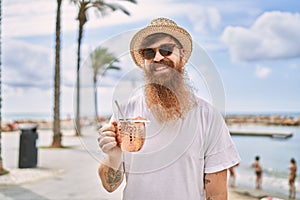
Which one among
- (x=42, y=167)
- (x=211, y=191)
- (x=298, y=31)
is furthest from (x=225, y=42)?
(x=211, y=191)

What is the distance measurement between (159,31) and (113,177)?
494 mm

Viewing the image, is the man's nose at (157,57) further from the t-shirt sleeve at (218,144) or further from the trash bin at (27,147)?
the trash bin at (27,147)

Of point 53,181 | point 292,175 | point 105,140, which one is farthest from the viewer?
point 292,175

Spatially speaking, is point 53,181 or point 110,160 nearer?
point 110,160

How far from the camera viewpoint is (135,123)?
1.37 m

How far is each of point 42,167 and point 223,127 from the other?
26.8 ft

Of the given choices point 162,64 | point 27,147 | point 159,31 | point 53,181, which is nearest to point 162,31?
point 159,31

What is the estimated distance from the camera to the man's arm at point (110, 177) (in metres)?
1.54

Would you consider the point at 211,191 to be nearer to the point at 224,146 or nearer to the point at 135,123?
the point at 224,146

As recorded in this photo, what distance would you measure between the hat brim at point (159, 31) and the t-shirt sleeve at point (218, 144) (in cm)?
21

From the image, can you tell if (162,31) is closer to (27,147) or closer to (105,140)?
(105,140)

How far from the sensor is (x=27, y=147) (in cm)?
904

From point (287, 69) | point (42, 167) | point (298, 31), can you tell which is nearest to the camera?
point (42, 167)

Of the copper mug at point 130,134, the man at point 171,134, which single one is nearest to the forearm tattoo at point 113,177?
the man at point 171,134
